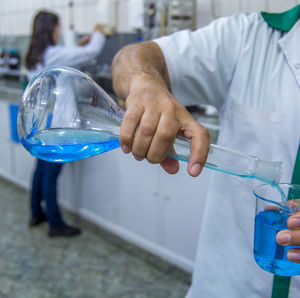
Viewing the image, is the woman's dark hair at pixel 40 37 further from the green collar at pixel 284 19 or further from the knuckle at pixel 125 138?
the knuckle at pixel 125 138

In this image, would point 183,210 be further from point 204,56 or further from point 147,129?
point 147,129

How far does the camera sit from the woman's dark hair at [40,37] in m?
2.54

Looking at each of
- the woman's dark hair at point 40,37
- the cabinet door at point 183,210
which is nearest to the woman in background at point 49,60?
the woman's dark hair at point 40,37

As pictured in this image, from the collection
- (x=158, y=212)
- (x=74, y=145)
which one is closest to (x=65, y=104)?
(x=74, y=145)

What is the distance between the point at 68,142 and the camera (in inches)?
24.1

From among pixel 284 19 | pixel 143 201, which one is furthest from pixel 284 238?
pixel 143 201

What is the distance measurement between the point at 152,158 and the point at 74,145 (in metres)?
0.15

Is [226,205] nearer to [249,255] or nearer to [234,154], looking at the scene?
[249,255]

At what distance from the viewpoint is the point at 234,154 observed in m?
0.57

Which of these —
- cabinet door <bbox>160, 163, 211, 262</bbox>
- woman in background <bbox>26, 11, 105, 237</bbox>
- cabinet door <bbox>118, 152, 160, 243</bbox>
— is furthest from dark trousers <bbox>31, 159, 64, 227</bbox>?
cabinet door <bbox>160, 163, 211, 262</bbox>

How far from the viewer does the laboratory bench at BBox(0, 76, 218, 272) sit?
6.75 feet

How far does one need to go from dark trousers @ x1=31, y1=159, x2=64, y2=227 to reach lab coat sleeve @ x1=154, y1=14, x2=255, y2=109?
172 cm

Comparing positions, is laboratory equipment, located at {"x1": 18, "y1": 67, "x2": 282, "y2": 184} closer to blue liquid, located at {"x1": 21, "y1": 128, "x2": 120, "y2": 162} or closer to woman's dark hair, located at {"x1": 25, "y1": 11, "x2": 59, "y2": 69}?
blue liquid, located at {"x1": 21, "y1": 128, "x2": 120, "y2": 162}

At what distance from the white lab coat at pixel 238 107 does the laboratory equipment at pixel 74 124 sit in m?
0.29
